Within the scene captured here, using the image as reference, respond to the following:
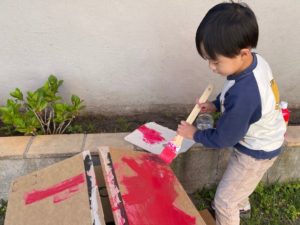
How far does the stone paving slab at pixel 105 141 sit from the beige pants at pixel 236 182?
0.56m

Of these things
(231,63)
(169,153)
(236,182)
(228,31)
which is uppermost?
(228,31)

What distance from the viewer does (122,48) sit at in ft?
7.03

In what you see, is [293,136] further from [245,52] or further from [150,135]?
[245,52]

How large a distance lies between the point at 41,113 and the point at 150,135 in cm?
73

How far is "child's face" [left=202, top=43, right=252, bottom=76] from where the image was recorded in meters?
1.29

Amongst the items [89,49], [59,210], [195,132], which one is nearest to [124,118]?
[89,49]

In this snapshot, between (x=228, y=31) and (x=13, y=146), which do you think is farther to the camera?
(x=13, y=146)

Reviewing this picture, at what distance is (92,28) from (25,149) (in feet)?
2.70

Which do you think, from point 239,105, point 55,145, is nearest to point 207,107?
point 239,105

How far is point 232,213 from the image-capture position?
166 cm

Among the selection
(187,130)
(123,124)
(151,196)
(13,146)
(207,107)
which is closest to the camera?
(151,196)

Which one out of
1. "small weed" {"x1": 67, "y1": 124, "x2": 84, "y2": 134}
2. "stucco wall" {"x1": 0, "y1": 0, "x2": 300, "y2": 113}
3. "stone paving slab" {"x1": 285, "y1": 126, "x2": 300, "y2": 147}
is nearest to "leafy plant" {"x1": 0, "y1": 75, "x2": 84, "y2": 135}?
"small weed" {"x1": 67, "y1": 124, "x2": 84, "y2": 134}

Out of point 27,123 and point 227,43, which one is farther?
point 27,123

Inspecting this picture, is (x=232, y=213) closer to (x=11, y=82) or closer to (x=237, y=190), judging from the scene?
(x=237, y=190)
